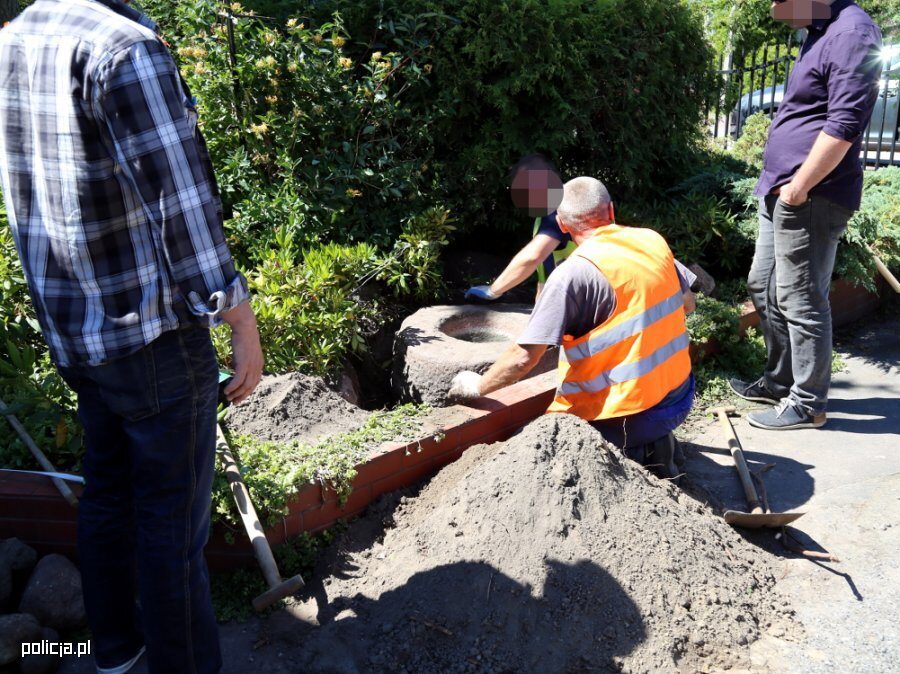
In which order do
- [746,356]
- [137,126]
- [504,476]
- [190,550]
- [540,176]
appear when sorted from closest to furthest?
[137,126], [190,550], [504,476], [540,176], [746,356]

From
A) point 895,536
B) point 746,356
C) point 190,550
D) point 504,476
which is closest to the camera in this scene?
point 190,550

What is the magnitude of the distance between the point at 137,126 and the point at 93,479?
1.05m

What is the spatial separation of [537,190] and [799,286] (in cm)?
151

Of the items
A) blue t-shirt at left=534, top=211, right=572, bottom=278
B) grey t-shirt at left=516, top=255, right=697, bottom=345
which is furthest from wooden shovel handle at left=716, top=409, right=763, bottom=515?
blue t-shirt at left=534, top=211, right=572, bottom=278

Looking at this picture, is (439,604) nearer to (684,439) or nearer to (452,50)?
(684,439)

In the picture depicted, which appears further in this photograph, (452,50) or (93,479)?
(452,50)

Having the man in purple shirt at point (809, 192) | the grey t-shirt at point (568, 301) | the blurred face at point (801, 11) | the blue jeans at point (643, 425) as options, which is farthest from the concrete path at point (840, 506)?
the blurred face at point (801, 11)

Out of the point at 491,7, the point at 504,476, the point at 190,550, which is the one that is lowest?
the point at 504,476

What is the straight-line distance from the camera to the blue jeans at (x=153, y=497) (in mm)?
2010

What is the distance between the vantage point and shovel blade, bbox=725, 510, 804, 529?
3254mm

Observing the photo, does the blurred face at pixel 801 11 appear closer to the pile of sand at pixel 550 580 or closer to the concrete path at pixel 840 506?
the concrete path at pixel 840 506

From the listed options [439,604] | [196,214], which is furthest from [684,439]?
[196,214]

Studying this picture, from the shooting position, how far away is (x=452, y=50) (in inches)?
197

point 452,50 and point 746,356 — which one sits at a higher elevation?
point 452,50
